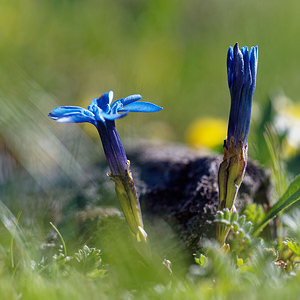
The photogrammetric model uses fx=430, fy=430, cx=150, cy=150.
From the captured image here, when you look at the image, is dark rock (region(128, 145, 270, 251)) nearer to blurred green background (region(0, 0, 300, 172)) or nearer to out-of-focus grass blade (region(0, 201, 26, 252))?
out-of-focus grass blade (region(0, 201, 26, 252))

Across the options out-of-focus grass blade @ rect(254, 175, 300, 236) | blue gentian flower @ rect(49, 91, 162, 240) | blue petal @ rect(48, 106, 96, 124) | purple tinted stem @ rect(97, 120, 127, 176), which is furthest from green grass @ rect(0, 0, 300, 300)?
blue petal @ rect(48, 106, 96, 124)

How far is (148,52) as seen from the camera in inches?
171

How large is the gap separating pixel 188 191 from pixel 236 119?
48cm

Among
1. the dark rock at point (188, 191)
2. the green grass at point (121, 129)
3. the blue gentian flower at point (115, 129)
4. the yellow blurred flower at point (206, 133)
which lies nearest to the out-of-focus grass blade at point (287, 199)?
the green grass at point (121, 129)

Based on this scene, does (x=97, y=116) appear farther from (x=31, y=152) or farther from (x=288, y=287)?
(x=31, y=152)

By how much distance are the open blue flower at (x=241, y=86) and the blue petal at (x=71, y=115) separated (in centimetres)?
40

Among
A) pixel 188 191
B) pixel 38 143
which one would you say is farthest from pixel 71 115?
pixel 38 143

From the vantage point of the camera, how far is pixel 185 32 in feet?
16.0

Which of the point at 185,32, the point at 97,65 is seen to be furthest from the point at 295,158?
the point at 185,32

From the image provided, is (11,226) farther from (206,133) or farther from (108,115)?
(206,133)

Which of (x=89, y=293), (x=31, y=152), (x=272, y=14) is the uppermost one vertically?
(x=272, y=14)

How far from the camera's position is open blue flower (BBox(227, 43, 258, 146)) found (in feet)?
3.85

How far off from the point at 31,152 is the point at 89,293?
157 centimetres

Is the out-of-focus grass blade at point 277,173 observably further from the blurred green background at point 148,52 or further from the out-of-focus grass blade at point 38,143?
the blurred green background at point 148,52
